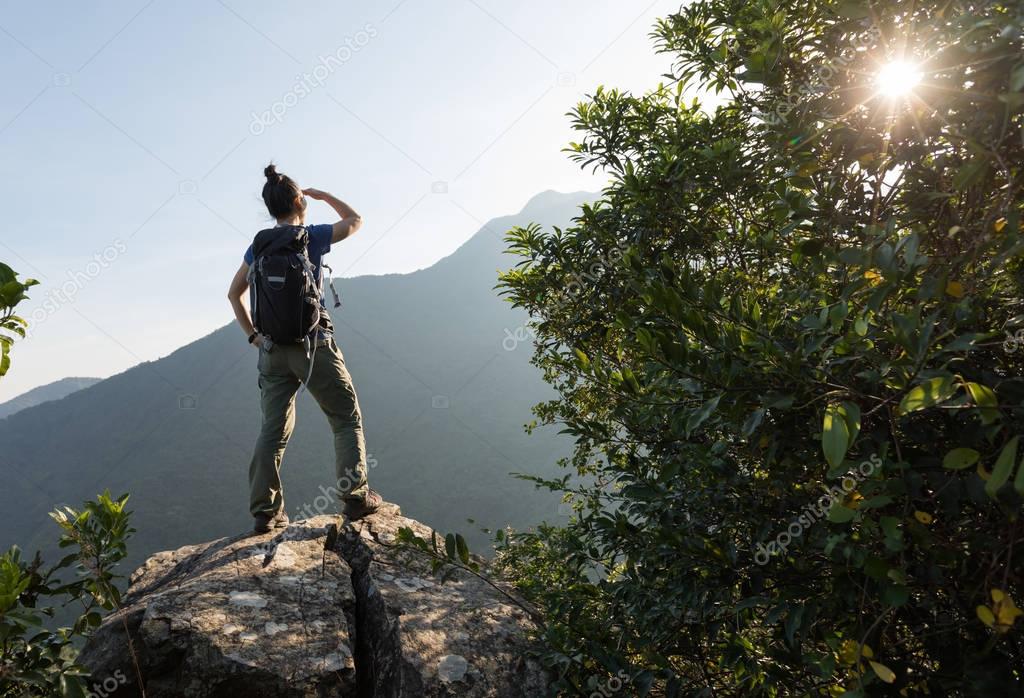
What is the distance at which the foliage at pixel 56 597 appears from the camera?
1.81 m

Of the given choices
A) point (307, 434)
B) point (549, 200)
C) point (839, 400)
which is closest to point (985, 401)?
point (839, 400)

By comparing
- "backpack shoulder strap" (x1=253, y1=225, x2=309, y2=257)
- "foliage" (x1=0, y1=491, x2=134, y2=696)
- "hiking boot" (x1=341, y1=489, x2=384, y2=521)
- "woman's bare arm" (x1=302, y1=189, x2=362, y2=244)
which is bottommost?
"foliage" (x1=0, y1=491, x2=134, y2=696)

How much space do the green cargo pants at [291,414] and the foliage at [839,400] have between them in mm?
2087

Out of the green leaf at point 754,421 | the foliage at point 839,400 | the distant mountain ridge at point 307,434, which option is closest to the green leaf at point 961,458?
the foliage at point 839,400

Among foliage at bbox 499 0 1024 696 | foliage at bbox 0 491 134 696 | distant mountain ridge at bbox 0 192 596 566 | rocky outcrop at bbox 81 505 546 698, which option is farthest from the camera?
distant mountain ridge at bbox 0 192 596 566

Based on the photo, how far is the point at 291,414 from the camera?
14.1ft

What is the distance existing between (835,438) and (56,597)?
8.77 ft

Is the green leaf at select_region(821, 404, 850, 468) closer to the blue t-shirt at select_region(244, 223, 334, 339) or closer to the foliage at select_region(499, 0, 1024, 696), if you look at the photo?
the foliage at select_region(499, 0, 1024, 696)

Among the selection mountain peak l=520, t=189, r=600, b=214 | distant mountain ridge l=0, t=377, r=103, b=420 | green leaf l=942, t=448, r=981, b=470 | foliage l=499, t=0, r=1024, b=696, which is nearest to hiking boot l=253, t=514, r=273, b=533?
foliage l=499, t=0, r=1024, b=696

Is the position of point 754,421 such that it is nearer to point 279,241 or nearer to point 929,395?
point 929,395

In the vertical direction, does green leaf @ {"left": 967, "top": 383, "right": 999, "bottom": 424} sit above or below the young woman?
below

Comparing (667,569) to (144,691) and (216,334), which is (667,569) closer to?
(144,691)

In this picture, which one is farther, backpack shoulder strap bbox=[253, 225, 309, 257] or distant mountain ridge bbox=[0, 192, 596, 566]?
distant mountain ridge bbox=[0, 192, 596, 566]

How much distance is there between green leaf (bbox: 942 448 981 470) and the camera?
41.2 inches
